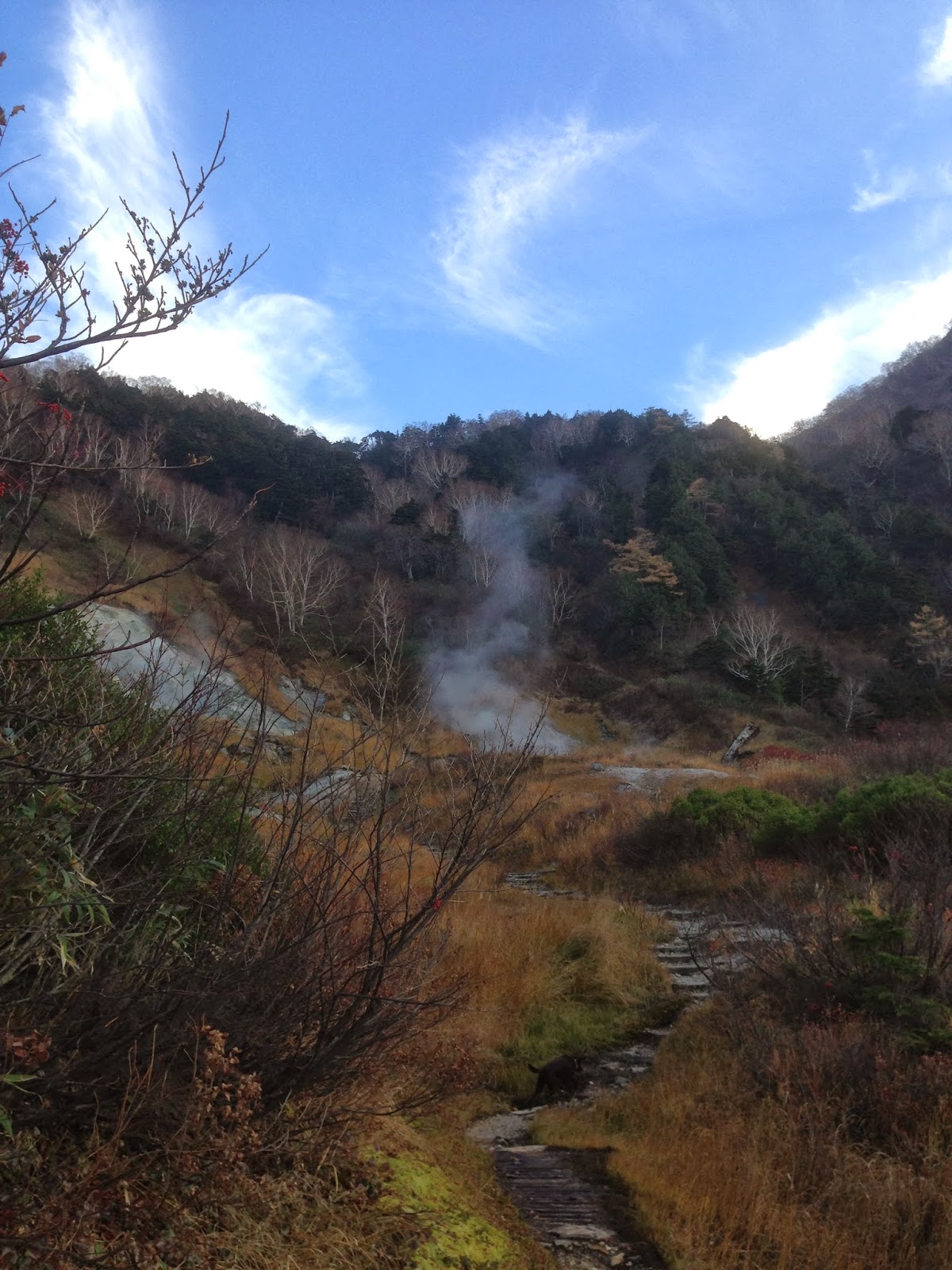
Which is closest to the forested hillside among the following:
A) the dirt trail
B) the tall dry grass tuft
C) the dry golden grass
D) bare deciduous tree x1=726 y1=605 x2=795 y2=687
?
bare deciduous tree x1=726 y1=605 x2=795 y2=687

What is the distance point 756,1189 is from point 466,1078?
1.49 m

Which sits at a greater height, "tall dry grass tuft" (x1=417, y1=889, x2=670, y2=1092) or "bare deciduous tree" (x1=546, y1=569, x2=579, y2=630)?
"bare deciduous tree" (x1=546, y1=569, x2=579, y2=630)

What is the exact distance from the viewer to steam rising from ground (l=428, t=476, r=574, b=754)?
2920 cm

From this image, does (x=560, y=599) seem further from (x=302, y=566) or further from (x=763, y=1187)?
(x=763, y=1187)

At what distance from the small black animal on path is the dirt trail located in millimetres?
95

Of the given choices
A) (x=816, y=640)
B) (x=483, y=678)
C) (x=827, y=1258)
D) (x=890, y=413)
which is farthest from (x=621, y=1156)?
(x=890, y=413)

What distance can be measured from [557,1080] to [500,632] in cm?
3193

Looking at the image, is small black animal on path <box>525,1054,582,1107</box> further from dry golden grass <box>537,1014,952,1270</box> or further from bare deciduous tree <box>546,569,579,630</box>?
bare deciduous tree <box>546,569,579,630</box>

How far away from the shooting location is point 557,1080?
5.37m

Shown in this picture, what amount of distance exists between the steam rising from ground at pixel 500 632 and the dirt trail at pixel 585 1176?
17114 mm

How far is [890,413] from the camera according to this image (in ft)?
201

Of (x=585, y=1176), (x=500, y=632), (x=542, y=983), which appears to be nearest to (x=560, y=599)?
(x=500, y=632)

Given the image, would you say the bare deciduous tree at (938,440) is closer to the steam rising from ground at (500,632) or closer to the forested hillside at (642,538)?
the forested hillside at (642,538)

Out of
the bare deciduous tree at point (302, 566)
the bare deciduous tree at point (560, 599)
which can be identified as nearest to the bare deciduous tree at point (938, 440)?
the bare deciduous tree at point (560, 599)
